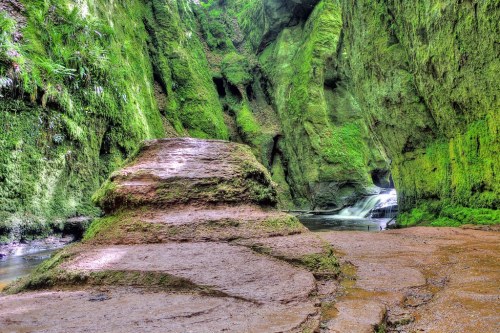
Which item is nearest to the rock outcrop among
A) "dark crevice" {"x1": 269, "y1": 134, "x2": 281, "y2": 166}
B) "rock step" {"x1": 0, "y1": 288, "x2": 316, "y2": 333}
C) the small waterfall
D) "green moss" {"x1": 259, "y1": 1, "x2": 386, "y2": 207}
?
"rock step" {"x1": 0, "y1": 288, "x2": 316, "y2": 333}

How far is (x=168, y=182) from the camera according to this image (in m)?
4.12

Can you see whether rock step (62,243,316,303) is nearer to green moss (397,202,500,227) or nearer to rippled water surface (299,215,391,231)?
green moss (397,202,500,227)

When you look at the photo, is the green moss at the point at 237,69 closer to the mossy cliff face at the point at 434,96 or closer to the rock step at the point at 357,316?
the mossy cliff face at the point at 434,96

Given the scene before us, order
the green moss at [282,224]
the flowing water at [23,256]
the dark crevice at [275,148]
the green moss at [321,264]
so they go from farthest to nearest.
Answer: the dark crevice at [275,148] < the flowing water at [23,256] < the green moss at [282,224] < the green moss at [321,264]

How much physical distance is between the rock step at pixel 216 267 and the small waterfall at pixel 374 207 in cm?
1240

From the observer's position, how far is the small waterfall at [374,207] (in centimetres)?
1412

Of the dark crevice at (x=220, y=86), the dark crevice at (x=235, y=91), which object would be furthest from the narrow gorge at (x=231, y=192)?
the dark crevice at (x=235, y=91)

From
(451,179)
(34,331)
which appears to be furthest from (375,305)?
(451,179)

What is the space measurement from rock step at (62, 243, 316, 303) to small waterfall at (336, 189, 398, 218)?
12.4 meters

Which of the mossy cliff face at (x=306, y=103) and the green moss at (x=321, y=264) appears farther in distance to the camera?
the mossy cliff face at (x=306, y=103)

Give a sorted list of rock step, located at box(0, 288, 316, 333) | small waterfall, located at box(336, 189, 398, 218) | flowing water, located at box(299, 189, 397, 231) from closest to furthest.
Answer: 1. rock step, located at box(0, 288, 316, 333)
2. flowing water, located at box(299, 189, 397, 231)
3. small waterfall, located at box(336, 189, 398, 218)

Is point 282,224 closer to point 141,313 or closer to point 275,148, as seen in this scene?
point 141,313

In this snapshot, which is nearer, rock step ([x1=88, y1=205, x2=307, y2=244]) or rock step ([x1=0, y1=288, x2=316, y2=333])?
rock step ([x1=0, y1=288, x2=316, y2=333])

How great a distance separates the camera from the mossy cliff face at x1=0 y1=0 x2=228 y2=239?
6.34 metres
